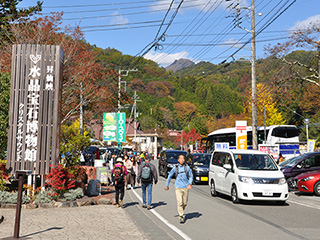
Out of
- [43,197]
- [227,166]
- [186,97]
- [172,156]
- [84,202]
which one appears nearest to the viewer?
[43,197]

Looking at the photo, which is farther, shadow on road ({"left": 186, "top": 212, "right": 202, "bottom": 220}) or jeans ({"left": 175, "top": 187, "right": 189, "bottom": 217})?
shadow on road ({"left": 186, "top": 212, "right": 202, "bottom": 220})

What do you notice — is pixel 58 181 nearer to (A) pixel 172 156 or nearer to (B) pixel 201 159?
(B) pixel 201 159

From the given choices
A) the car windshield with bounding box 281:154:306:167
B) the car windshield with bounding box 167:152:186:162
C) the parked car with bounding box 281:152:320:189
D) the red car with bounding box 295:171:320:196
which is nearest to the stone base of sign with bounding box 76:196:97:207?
the red car with bounding box 295:171:320:196

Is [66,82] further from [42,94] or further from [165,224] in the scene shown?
[165,224]

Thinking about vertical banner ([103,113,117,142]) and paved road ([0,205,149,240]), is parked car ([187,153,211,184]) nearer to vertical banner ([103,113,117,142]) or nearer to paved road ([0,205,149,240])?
vertical banner ([103,113,117,142])

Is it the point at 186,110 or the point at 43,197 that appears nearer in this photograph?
the point at 43,197

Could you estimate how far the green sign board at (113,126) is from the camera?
3197cm

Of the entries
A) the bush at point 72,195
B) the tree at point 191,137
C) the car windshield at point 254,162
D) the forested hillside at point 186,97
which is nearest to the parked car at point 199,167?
the car windshield at point 254,162

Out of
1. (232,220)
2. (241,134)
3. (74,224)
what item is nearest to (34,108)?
(74,224)

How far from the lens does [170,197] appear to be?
53.9 ft

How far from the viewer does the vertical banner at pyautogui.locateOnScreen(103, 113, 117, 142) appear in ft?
105

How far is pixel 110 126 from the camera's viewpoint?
3250 cm

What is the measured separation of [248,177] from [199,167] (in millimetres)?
9487

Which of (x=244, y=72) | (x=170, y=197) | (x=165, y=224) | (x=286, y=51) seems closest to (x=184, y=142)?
(x=244, y=72)
